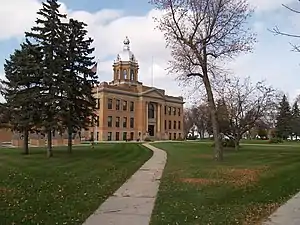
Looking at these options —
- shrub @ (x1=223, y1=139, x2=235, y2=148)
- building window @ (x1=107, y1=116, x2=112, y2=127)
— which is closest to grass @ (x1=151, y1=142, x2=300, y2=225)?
shrub @ (x1=223, y1=139, x2=235, y2=148)

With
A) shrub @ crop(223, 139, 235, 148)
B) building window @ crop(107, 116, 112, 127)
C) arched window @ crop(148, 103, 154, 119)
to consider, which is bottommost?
shrub @ crop(223, 139, 235, 148)

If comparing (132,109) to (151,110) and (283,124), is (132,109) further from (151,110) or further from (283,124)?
(283,124)

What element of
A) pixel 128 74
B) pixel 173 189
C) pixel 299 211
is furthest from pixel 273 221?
pixel 128 74

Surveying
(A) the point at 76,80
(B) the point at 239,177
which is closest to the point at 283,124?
(A) the point at 76,80

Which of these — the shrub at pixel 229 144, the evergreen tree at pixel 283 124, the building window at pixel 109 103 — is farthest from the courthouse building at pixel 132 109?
the shrub at pixel 229 144

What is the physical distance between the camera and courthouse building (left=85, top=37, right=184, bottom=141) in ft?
298

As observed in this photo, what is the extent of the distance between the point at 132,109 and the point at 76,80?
7167 cm

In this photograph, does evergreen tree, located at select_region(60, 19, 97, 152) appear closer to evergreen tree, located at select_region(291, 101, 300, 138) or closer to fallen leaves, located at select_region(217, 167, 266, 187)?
fallen leaves, located at select_region(217, 167, 266, 187)

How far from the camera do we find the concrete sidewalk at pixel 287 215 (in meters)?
8.43

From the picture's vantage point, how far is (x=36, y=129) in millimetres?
29000

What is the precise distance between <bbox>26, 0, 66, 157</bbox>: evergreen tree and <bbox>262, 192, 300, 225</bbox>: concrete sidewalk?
17478 millimetres

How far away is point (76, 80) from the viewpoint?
90.3ft

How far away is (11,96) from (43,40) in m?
4.95

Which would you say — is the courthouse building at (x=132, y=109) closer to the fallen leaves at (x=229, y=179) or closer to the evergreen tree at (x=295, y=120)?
the evergreen tree at (x=295, y=120)
